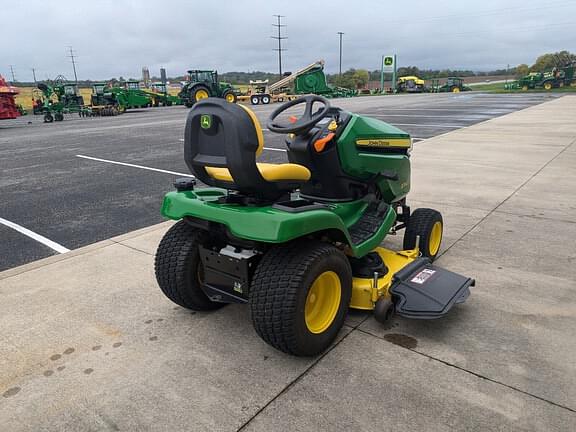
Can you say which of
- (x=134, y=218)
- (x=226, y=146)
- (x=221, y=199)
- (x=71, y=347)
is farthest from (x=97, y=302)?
(x=134, y=218)

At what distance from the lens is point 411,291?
104 inches

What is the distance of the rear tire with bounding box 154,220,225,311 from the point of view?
264 centimetres

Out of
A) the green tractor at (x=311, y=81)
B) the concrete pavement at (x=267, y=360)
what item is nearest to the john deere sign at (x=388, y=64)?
the green tractor at (x=311, y=81)

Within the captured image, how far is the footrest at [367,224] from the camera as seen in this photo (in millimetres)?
2762

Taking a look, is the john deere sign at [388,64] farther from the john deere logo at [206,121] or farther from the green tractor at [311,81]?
the john deere logo at [206,121]

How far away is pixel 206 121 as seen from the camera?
223 cm

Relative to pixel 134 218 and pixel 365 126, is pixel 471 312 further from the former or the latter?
pixel 134 218

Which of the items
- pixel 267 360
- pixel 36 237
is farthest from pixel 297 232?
pixel 36 237

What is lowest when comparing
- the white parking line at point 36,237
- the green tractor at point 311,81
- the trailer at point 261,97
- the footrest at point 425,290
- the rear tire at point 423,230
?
the white parking line at point 36,237

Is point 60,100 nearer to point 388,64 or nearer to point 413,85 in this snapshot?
point 413,85

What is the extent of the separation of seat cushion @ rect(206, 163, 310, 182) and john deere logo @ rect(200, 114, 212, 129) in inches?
10.6

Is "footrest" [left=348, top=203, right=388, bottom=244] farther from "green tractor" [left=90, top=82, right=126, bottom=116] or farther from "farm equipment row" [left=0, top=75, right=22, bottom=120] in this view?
"green tractor" [left=90, top=82, right=126, bottom=116]

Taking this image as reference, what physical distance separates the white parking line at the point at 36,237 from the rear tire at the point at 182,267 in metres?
1.69

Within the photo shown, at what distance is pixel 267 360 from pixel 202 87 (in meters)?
25.7
